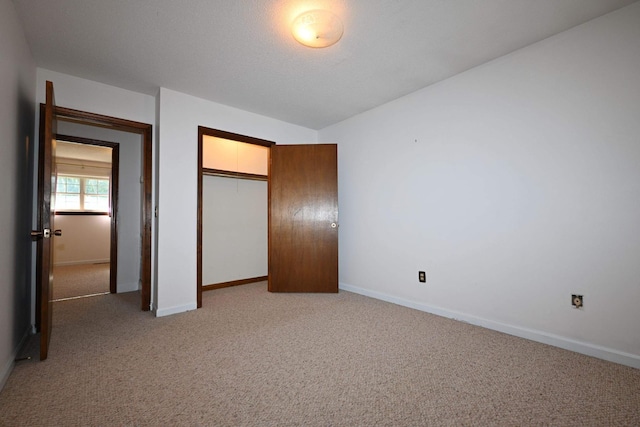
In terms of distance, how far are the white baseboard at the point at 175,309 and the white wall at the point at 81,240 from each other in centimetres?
489

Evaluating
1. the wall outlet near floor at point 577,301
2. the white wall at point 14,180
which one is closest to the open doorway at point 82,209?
the white wall at point 14,180

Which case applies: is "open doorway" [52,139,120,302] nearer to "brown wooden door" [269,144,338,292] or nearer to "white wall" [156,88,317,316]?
→ "white wall" [156,88,317,316]

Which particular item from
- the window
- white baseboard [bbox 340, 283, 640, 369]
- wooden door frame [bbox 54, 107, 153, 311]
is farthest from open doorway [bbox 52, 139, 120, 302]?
white baseboard [bbox 340, 283, 640, 369]

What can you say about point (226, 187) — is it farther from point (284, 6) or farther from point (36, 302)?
point (284, 6)

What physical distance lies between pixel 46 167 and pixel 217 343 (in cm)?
169

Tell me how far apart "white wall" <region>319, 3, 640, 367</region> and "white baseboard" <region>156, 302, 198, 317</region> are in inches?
84.0

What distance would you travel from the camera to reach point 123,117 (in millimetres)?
2857

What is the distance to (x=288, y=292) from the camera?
364 cm

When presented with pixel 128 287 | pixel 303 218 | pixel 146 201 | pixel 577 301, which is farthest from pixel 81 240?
pixel 577 301

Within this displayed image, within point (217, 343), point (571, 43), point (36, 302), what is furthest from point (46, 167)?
point (571, 43)

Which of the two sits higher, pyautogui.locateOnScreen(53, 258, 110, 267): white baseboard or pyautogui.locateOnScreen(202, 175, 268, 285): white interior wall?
pyautogui.locateOnScreen(202, 175, 268, 285): white interior wall

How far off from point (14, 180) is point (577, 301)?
13.0 feet

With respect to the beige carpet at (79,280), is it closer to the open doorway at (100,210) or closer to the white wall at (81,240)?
the open doorway at (100,210)

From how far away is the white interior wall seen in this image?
3.88 meters
